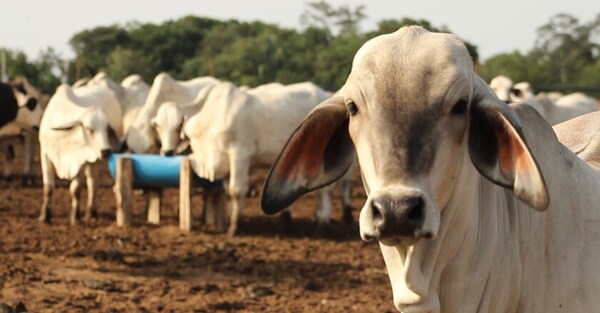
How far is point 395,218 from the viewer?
2771 mm

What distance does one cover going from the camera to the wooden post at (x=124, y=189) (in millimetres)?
11688

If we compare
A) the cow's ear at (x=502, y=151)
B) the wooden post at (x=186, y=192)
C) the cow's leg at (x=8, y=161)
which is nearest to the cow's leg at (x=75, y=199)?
the wooden post at (x=186, y=192)

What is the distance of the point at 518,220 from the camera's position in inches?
133

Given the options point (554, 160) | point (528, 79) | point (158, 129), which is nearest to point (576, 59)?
point (528, 79)

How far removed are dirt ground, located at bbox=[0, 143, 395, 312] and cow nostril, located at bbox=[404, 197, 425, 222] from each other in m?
4.71

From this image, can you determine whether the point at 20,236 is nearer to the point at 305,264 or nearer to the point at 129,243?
the point at 129,243

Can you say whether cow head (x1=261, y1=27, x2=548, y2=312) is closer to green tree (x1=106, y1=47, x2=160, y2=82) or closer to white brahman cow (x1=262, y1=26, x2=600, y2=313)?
white brahman cow (x1=262, y1=26, x2=600, y2=313)

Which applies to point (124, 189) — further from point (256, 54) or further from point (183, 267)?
point (256, 54)

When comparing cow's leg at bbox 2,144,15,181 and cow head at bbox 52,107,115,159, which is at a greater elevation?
cow head at bbox 52,107,115,159

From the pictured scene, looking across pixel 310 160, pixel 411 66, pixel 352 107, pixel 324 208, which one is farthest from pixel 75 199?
pixel 411 66

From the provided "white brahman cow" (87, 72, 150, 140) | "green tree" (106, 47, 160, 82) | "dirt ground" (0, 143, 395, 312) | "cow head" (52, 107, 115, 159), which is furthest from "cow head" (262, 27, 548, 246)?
"green tree" (106, 47, 160, 82)

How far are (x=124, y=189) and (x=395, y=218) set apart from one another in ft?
30.5

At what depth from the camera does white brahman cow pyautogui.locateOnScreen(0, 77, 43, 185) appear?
16828 millimetres

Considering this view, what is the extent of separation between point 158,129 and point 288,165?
956cm
